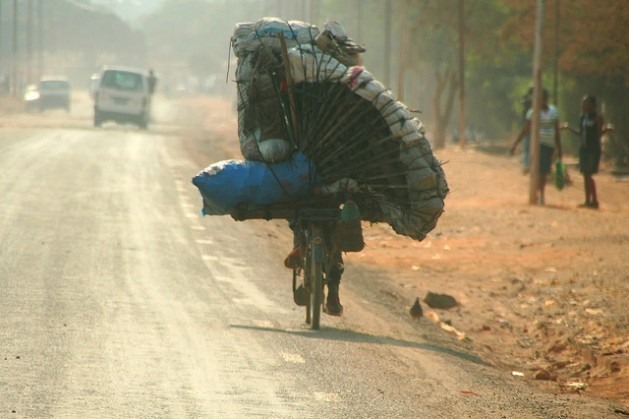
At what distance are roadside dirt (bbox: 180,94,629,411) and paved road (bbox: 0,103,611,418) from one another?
625 mm

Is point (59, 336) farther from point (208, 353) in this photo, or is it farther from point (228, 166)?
point (228, 166)

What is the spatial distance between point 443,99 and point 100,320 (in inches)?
2675

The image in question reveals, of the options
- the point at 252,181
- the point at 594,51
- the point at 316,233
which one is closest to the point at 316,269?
the point at 316,233

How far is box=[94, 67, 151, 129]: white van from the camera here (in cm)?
4131

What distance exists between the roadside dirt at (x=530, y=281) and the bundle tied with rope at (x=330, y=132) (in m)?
1.64

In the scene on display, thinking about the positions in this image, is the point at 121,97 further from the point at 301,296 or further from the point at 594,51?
the point at 301,296

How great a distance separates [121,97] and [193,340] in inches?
1339

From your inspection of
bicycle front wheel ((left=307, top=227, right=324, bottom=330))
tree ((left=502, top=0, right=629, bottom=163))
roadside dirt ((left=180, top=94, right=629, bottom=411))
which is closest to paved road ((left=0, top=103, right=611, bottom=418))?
bicycle front wheel ((left=307, top=227, right=324, bottom=330))

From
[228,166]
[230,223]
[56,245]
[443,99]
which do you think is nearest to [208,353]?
[228,166]

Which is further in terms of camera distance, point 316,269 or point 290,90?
point 316,269

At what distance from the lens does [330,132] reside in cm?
884

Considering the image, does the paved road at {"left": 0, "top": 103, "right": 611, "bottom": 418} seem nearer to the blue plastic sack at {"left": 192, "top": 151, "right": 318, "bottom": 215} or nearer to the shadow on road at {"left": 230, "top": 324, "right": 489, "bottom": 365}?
the shadow on road at {"left": 230, "top": 324, "right": 489, "bottom": 365}

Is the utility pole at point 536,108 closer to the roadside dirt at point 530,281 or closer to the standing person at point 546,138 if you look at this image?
the standing person at point 546,138

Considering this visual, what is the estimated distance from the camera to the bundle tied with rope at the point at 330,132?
346 inches
